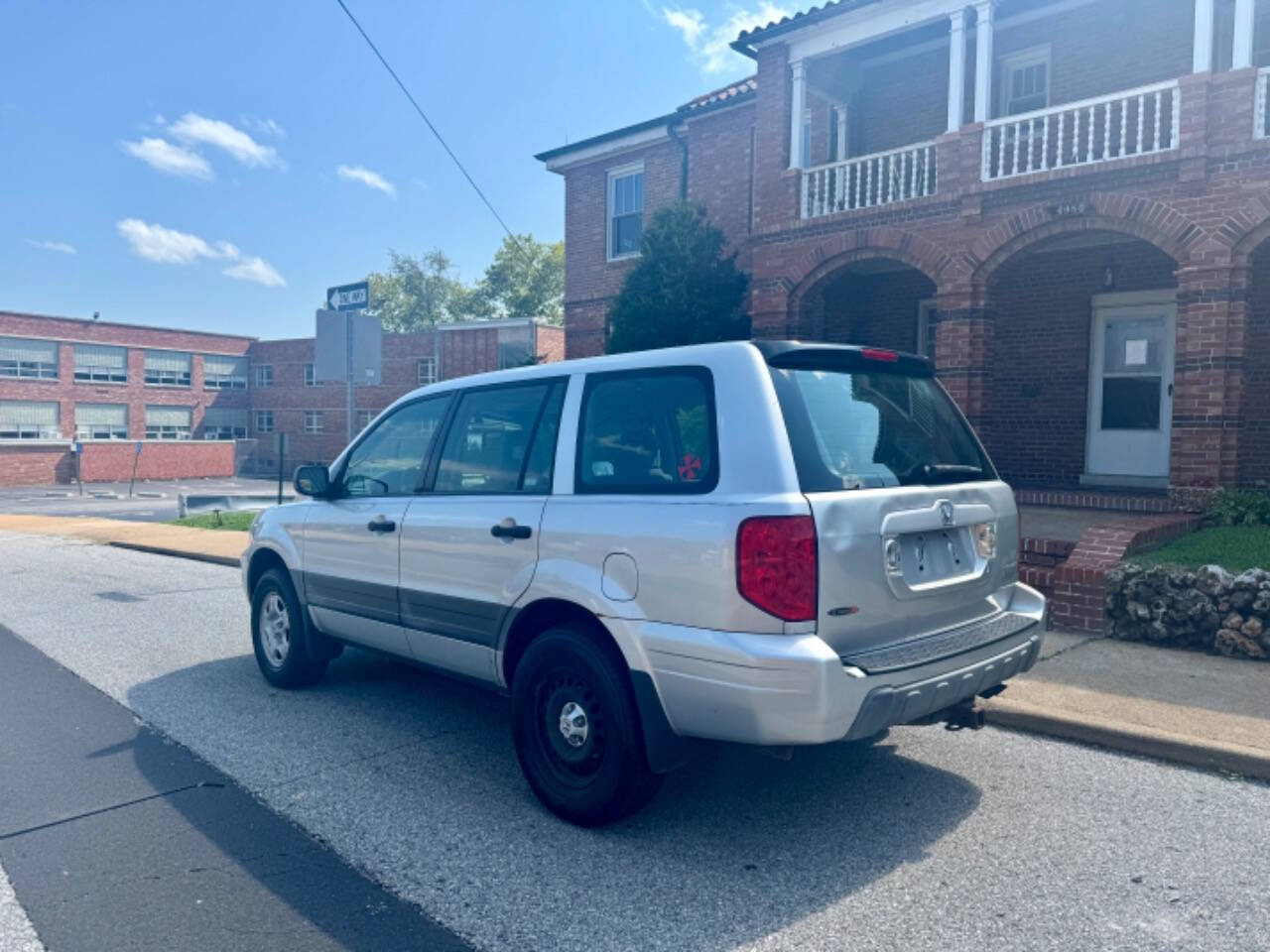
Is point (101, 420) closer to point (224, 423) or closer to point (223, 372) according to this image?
point (224, 423)

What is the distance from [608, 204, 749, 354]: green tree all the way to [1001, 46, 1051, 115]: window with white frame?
4147mm

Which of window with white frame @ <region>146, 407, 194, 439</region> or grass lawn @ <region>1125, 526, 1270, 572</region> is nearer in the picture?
grass lawn @ <region>1125, 526, 1270, 572</region>

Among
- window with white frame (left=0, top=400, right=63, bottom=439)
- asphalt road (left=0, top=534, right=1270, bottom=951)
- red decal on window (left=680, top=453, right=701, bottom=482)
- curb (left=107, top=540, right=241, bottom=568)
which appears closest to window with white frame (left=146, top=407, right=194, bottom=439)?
window with white frame (left=0, top=400, right=63, bottom=439)

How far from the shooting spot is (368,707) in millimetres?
5895

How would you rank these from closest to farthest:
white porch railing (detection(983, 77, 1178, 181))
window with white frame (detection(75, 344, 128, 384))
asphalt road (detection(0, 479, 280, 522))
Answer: white porch railing (detection(983, 77, 1178, 181)), asphalt road (detection(0, 479, 280, 522)), window with white frame (detection(75, 344, 128, 384))

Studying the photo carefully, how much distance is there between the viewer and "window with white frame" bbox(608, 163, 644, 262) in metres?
17.1

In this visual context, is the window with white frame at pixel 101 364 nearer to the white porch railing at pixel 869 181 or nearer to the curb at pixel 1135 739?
the white porch railing at pixel 869 181

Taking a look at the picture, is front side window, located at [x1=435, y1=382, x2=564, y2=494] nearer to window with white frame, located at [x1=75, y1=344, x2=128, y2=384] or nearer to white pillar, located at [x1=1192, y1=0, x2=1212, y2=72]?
white pillar, located at [x1=1192, y1=0, x2=1212, y2=72]

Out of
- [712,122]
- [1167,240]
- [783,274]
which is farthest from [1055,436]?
[712,122]

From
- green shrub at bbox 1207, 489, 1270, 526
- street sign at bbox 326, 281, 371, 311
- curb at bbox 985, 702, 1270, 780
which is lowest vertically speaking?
curb at bbox 985, 702, 1270, 780

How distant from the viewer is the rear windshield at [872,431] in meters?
3.69

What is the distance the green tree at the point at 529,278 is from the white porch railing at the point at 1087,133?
52.8m

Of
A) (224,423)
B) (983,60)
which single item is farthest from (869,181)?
(224,423)

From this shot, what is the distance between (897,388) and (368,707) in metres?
3.68
